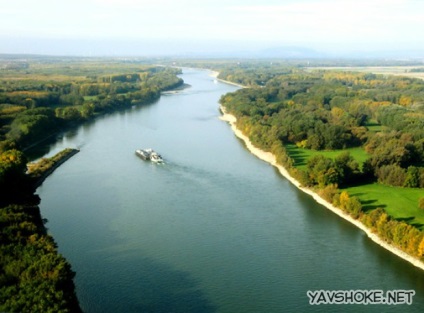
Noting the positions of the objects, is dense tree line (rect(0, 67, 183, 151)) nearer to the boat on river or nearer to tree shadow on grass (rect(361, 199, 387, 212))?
the boat on river

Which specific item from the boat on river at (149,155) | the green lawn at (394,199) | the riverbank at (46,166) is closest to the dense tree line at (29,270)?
the riverbank at (46,166)

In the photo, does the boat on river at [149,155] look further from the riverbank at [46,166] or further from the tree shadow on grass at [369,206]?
the tree shadow on grass at [369,206]

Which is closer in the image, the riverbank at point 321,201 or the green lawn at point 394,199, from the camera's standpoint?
the riverbank at point 321,201

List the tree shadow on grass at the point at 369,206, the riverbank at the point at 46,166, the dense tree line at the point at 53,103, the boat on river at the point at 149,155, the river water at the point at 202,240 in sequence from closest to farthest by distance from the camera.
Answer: the river water at the point at 202,240 → the tree shadow on grass at the point at 369,206 → the riverbank at the point at 46,166 → the boat on river at the point at 149,155 → the dense tree line at the point at 53,103

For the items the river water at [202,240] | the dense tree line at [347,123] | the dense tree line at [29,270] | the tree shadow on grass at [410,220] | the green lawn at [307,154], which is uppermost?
the dense tree line at [347,123]

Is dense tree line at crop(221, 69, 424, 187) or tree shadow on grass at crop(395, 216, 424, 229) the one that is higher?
dense tree line at crop(221, 69, 424, 187)

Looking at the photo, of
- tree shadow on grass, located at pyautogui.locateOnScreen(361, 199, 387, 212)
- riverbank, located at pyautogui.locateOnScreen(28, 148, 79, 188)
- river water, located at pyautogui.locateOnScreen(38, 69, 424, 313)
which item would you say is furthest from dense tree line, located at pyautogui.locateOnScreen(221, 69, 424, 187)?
riverbank, located at pyautogui.locateOnScreen(28, 148, 79, 188)

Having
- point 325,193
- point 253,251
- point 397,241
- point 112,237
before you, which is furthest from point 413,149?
point 112,237
